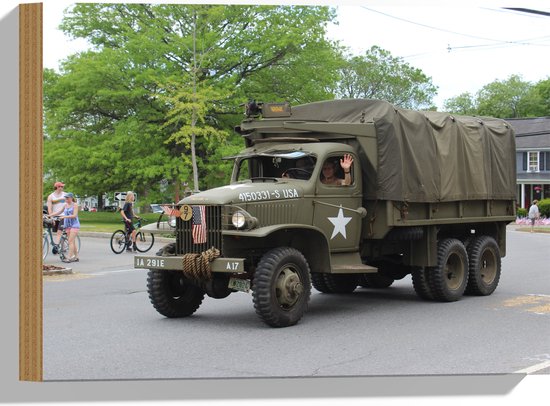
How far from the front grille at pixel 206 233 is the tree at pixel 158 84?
0.91 meters

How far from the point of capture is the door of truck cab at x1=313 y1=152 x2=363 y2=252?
36.4 feet

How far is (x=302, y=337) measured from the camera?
31.8ft

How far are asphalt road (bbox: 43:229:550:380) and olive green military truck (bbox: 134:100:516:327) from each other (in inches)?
16.4

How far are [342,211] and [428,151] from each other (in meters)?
1.86

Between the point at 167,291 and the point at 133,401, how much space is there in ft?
11.6

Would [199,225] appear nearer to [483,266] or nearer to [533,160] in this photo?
[483,266]

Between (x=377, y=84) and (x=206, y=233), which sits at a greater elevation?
(x=377, y=84)

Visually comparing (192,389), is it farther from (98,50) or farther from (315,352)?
(98,50)

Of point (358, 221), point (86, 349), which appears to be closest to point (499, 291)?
point (358, 221)

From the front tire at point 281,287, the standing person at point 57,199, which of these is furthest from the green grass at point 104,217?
the front tire at point 281,287

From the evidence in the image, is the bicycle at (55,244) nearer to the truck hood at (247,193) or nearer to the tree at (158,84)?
the tree at (158,84)

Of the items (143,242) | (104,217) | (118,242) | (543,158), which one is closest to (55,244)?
(143,242)

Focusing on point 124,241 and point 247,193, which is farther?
point 124,241

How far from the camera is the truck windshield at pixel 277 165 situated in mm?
11188
